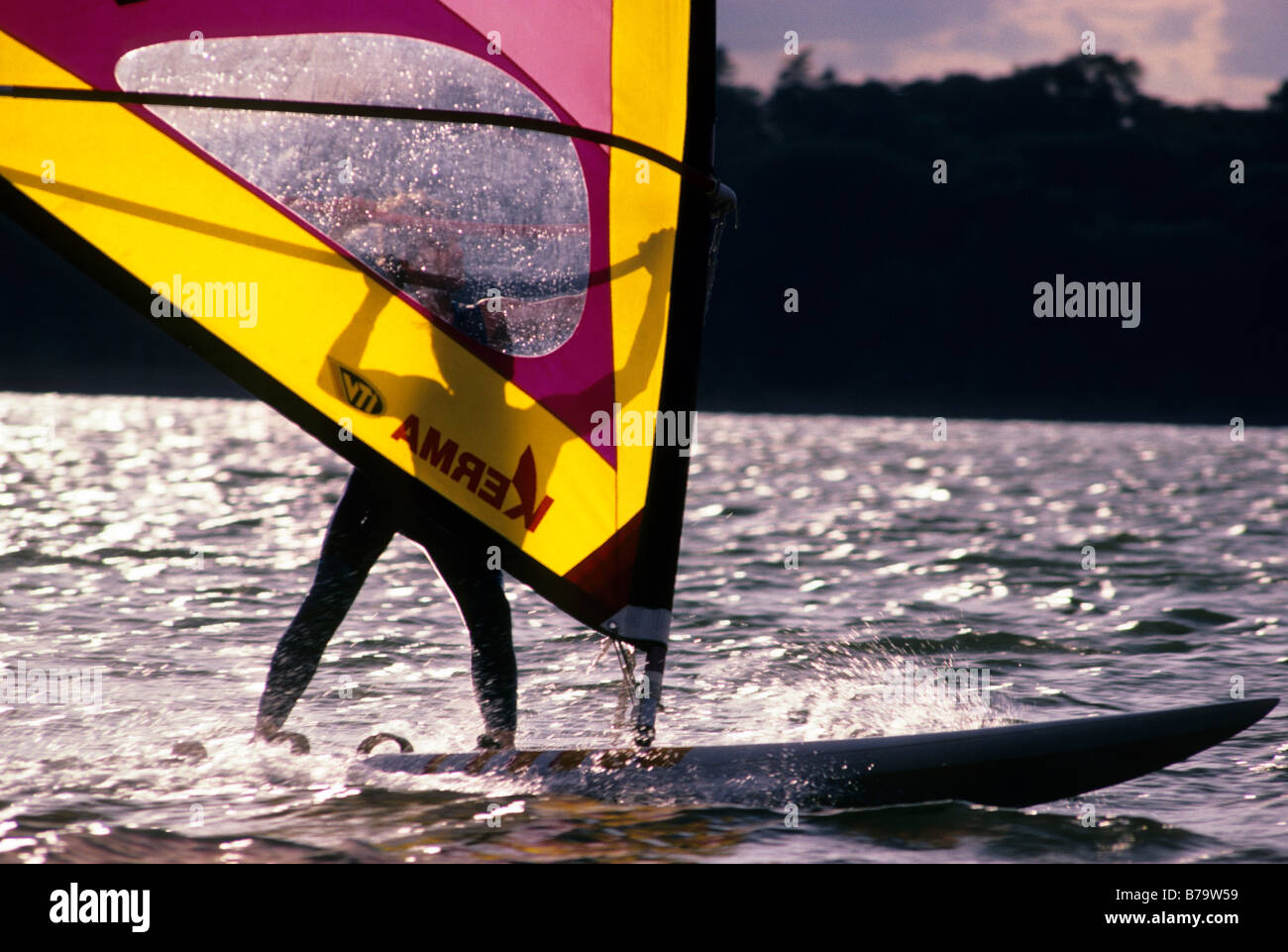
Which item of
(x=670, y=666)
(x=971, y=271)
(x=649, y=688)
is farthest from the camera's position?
(x=971, y=271)

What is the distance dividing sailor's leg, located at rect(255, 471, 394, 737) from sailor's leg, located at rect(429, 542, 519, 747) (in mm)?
201

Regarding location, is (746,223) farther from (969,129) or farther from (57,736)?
(57,736)

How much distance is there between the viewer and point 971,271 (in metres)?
53.3

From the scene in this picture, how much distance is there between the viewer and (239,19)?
11.6 ft

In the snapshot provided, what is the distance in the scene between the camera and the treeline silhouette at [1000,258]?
50.2m

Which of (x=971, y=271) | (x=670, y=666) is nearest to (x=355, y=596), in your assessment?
(x=670, y=666)

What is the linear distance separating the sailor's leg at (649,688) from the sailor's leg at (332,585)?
0.81 m

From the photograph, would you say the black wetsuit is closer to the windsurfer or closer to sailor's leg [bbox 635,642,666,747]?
the windsurfer

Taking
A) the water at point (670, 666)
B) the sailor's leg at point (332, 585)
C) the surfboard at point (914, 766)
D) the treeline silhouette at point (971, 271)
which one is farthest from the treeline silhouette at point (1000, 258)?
the sailor's leg at point (332, 585)

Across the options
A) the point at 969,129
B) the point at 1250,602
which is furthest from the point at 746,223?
the point at 1250,602

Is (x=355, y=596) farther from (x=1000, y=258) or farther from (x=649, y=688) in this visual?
(x=1000, y=258)

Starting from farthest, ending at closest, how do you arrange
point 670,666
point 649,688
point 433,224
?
point 670,666 → point 649,688 → point 433,224

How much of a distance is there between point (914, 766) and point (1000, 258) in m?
51.6
